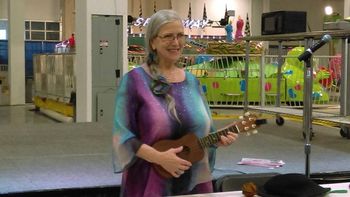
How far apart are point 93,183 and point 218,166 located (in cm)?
113

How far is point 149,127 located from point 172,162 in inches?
7.5

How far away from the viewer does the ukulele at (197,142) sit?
7.14 ft

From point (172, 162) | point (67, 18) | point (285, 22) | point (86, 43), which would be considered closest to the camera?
point (172, 162)

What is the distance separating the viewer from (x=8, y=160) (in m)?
4.69

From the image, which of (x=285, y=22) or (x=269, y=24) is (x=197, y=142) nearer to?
(x=285, y=22)

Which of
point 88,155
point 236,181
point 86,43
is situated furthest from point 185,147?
point 86,43

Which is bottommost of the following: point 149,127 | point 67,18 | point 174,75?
point 149,127

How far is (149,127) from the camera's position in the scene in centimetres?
226

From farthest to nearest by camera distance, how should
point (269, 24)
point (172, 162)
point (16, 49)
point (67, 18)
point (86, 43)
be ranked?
point (67, 18) < point (16, 49) < point (86, 43) < point (269, 24) < point (172, 162)

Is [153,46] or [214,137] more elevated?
[153,46]

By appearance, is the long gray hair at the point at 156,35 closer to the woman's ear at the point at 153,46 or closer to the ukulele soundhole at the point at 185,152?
the woman's ear at the point at 153,46

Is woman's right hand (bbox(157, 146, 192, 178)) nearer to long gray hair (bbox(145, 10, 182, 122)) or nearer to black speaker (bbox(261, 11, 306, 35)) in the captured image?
long gray hair (bbox(145, 10, 182, 122))

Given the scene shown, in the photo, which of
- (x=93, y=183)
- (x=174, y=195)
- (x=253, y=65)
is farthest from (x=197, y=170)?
(x=253, y=65)

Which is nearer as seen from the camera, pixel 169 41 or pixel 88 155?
pixel 169 41
